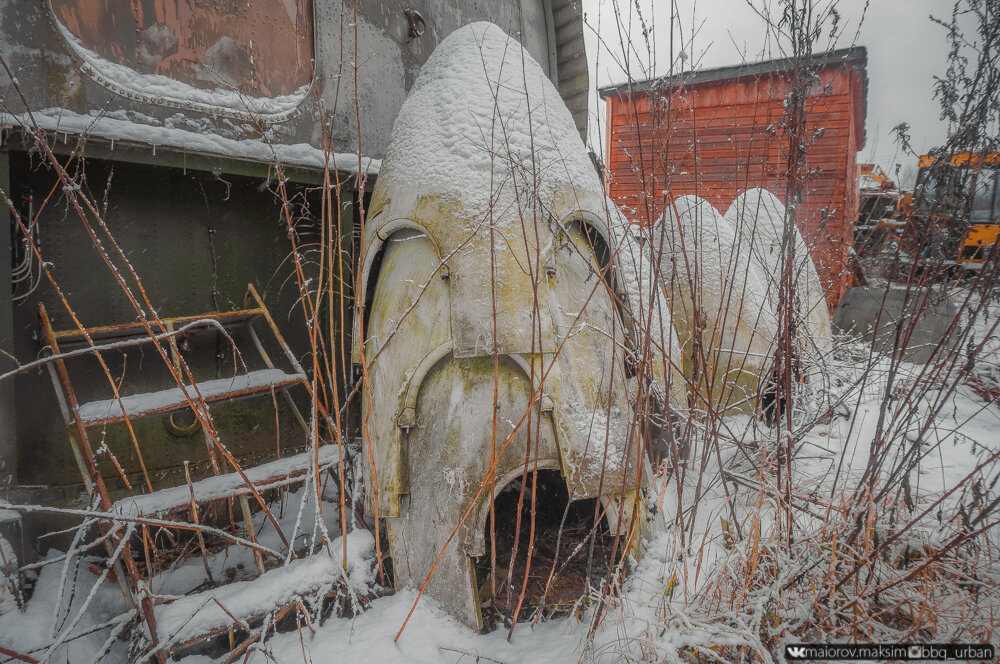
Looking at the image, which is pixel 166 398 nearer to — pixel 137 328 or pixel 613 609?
pixel 137 328

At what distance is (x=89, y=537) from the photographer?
10.8 feet

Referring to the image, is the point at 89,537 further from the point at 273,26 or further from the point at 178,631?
the point at 273,26

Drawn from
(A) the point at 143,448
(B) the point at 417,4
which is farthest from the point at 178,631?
(B) the point at 417,4

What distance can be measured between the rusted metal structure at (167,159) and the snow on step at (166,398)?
598 mm

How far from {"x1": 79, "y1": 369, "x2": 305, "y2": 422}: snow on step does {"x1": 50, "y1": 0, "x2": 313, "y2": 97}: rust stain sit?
1.84m

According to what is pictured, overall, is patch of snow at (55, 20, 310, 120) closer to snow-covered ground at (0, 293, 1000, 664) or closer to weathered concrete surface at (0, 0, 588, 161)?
weathered concrete surface at (0, 0, 588, 161)

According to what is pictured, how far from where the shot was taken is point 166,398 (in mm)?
2795

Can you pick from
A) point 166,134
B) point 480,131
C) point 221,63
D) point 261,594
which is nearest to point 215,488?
point 261,594

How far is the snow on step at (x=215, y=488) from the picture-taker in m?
2.36

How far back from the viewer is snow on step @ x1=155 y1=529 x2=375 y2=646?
84.5 inches

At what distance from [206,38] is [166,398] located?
2.33m

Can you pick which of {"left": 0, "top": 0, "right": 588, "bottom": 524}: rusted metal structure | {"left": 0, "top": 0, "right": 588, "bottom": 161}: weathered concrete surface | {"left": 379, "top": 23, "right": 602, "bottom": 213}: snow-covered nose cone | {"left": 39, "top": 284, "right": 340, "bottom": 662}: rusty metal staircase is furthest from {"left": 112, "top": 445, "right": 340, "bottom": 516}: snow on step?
{"left": 0, "top": 0, "right": 588, "bottom": 161}: weathered concrete surface

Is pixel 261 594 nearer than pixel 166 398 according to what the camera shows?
Yes

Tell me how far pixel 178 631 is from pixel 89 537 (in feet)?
6.04
